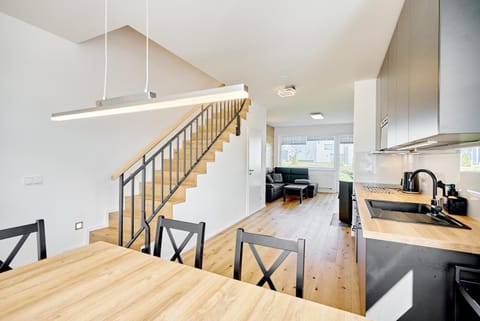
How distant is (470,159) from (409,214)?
655mm

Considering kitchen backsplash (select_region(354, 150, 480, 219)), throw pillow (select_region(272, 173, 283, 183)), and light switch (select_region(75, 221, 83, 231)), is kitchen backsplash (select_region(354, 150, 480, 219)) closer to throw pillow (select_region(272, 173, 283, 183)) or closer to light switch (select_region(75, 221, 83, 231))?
light switch (select_region(75, 221, 83, 231))

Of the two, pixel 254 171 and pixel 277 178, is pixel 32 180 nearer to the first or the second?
pixel 254 171

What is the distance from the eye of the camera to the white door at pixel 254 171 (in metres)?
5.15

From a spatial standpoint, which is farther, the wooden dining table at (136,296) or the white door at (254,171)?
the white door at (254,171)

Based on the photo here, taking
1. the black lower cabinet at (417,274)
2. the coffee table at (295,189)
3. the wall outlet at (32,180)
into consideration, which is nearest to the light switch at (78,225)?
the wall outlet at (32,180)

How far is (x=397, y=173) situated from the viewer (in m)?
3.54

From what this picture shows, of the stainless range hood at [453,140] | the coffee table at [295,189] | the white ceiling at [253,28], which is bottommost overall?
the coffee table at [295,189]

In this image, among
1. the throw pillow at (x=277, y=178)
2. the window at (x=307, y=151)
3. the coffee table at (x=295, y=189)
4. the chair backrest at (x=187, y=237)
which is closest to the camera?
the chair backrest at (x=187, y=237)

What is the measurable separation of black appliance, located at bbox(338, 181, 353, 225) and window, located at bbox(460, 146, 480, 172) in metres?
2.88

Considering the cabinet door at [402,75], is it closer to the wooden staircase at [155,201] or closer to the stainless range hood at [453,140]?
the stainless range hood at [453,140]

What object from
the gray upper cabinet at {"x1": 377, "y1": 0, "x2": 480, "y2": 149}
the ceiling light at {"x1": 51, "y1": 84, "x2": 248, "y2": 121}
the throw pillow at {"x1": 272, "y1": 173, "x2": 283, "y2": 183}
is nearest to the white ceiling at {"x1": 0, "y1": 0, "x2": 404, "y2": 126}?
the gray upper cabinet at {"x1": 377, "y1": 0, "x2": 480, "y2": 149}

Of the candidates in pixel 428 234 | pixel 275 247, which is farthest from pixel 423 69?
pixel 275 247

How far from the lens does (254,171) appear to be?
17.5 ft

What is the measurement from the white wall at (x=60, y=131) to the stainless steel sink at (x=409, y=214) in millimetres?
3154
